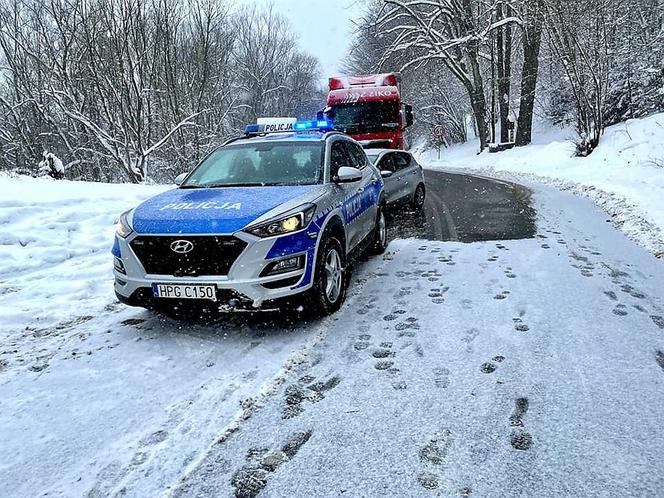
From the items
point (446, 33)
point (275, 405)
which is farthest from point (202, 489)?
point (446, 33)

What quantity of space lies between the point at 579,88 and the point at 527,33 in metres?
7.32

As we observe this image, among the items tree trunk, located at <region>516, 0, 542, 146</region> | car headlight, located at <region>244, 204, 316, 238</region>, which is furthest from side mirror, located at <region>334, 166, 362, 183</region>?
tree trunk, located at <region>516, 0, 542, 146</region>

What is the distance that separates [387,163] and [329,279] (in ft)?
19.8

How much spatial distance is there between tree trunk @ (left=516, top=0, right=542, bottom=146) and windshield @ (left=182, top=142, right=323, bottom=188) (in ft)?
60.8

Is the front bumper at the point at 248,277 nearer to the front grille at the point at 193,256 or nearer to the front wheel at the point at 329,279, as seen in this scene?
the front grille at the point at 193,256

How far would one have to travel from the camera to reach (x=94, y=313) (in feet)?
18.0

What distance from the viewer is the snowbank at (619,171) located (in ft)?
28.2

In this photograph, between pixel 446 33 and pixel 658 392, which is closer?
pixel 658 392

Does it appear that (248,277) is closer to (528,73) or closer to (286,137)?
(286,137)

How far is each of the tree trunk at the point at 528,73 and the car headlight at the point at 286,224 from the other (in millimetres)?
19849

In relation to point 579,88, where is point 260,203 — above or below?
below

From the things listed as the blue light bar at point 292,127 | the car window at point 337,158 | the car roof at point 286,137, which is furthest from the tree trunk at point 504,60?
the car roof at point 286,137

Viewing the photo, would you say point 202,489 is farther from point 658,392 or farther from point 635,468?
point 658,392

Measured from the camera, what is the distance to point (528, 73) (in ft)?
85.9
